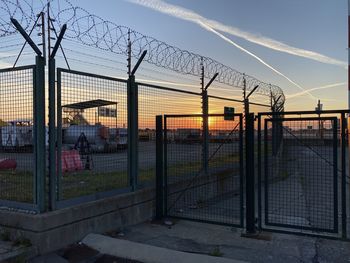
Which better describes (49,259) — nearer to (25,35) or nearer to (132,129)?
(25,35)

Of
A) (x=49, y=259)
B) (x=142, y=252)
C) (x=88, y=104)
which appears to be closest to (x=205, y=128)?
(x=88, y=104)

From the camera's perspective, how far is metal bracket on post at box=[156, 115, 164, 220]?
358 inches

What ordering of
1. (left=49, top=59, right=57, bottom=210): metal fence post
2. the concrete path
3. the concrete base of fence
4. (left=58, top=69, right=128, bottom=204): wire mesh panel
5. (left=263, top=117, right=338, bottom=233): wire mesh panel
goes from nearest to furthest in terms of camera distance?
the concrete path, the concrete base of fence, (left=49, top=59, right=57, bottom=210): metal fence post, (left=58, top=69, right=128, bottom=204): wire mesh panel, (left=263, top=117, right=338, bottom=233): wire mesh panel

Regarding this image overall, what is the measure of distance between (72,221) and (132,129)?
8.20 feet

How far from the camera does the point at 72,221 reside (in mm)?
6832

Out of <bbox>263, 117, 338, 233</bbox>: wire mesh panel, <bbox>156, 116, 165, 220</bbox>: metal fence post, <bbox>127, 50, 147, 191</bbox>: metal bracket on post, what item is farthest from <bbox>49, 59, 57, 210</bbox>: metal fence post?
<bbox>263, 117, 338, 233</bbox>: wire mesh panel

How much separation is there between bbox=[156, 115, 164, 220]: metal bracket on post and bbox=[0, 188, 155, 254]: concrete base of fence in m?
0.58

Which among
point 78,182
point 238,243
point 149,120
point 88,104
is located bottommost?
point 238,243

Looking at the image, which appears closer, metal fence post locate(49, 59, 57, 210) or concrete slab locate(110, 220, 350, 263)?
concrete slab locate(110, 220, 350, 263)

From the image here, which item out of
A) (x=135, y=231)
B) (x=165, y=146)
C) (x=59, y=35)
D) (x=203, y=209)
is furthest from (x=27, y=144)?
(x=203, y=209)

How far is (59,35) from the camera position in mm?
6879

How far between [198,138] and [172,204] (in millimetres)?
1912

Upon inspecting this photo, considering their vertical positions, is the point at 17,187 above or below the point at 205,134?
below

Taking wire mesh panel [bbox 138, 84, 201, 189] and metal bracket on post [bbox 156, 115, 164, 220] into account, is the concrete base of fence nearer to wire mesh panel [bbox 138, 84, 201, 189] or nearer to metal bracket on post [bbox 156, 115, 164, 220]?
metal bracket on post [bbox 156, 115, 164, 220]
